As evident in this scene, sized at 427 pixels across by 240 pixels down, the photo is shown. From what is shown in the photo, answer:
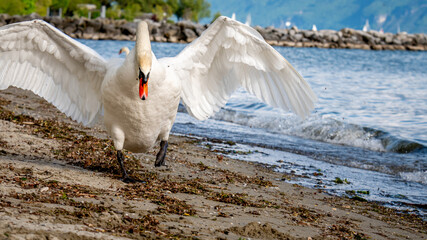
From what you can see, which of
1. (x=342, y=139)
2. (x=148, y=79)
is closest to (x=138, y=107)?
(x=148, y=79)

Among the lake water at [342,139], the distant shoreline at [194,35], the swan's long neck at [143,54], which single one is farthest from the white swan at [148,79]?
the distant shoreline at [194,35]

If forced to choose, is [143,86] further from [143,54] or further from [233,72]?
[233,72]

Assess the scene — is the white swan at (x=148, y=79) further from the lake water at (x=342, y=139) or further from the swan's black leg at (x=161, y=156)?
the lake water at (x=342, y=139)

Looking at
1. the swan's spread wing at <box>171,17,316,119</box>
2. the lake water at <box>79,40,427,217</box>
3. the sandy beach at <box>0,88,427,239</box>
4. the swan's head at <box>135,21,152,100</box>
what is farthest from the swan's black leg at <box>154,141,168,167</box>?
the lake water at <box>79,40,427,217</box>

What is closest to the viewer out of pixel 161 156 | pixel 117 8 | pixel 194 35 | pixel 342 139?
pixel 161 156

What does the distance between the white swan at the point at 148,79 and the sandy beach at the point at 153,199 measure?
57cm

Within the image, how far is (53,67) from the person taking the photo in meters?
7.48

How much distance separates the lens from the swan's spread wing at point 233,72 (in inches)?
287

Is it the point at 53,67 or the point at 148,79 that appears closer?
the point at 148,79

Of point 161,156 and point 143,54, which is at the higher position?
point 143,54

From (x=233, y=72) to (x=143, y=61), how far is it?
245cm

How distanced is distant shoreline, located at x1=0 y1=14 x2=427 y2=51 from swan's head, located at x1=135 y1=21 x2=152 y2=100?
58870 mm

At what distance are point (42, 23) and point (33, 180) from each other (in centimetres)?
200

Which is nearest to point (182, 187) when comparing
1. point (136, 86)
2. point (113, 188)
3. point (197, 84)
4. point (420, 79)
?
point (113, 188)
